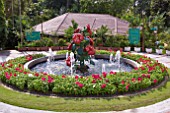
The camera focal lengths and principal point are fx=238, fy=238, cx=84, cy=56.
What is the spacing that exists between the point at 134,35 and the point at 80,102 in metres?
18.5

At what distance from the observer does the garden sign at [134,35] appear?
90.2 ft

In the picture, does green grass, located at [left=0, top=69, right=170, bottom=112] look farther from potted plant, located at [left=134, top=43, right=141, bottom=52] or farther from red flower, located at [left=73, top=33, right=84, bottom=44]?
potted plant, located at [left=134, top=43, right=141, bottom=52]

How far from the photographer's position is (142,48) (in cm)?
2841

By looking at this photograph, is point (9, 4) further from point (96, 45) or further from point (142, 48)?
point (142, 48)

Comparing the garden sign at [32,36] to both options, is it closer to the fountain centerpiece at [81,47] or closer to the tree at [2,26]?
the tree at [2,26]

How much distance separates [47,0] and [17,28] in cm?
2565

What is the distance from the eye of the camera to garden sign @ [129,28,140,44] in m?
27.5

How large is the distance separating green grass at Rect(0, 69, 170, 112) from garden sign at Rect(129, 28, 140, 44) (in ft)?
53.0

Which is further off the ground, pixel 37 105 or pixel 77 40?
pixel 77 40

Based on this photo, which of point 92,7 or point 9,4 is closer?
point 9,4

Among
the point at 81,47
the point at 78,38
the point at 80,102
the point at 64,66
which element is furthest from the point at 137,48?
the point at 80,102

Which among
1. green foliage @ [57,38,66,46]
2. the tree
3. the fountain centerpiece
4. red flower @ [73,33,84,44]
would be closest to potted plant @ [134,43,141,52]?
green foliage @ [57,38,66,46]

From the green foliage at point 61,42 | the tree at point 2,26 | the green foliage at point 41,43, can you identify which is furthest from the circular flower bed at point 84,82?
the green foliage at point 61,42

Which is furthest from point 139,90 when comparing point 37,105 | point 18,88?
point 18,88
